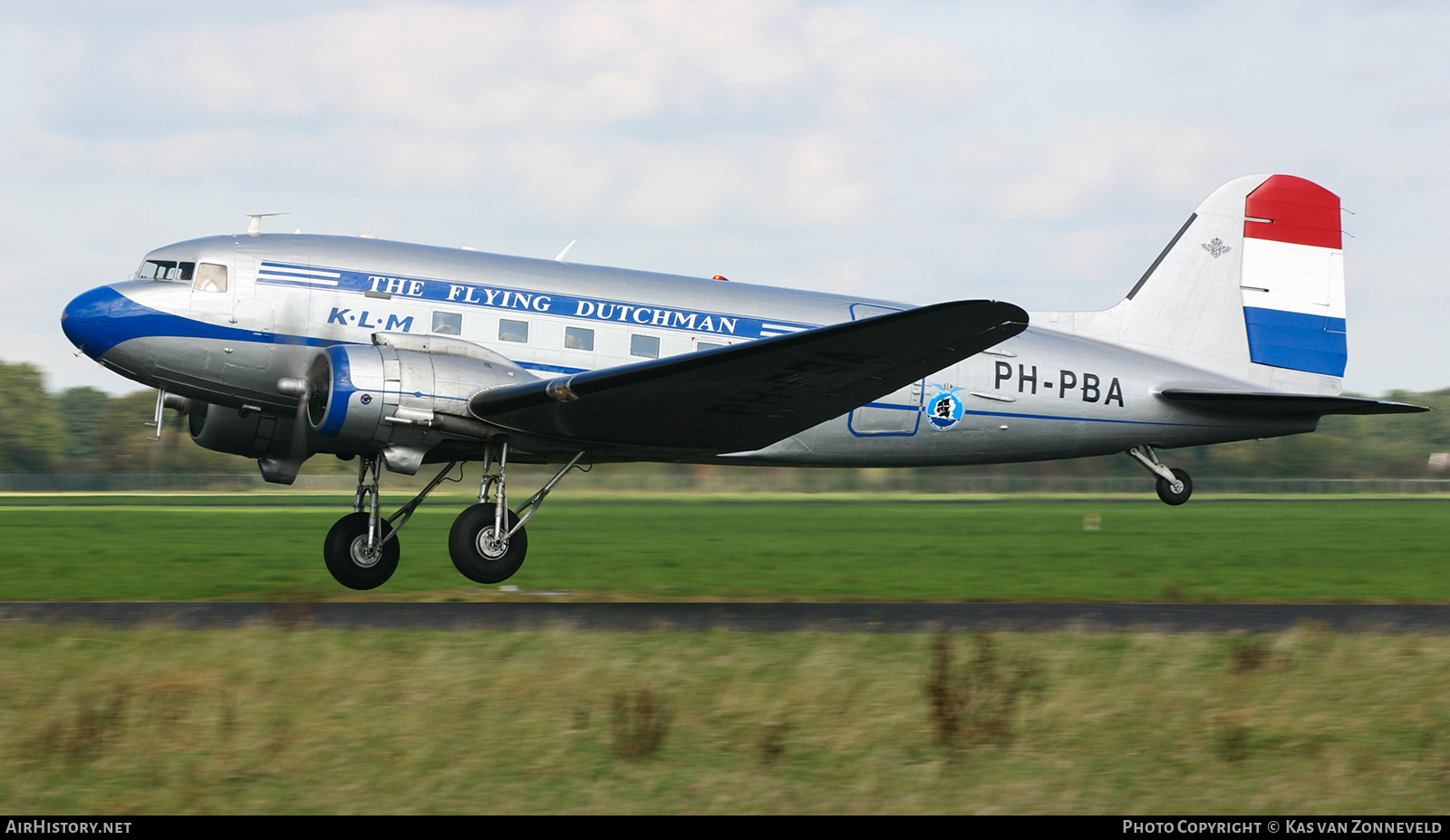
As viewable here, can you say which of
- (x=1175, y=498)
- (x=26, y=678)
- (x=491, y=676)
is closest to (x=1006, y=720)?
(x=491, y=676)

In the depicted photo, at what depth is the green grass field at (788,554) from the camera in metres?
16.5

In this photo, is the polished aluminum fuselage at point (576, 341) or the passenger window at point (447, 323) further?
the passenger window at point (447, 323)

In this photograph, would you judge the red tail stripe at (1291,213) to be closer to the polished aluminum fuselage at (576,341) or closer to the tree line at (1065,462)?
the polished aluminum fuselage at (576,341)

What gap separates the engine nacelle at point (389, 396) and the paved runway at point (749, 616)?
1768mm

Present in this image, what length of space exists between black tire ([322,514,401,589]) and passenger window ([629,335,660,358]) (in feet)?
12.6

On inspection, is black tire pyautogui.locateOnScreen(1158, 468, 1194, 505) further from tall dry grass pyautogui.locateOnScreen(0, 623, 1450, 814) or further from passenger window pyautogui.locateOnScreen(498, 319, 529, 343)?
passenger window pyautogui.locateOnScreen(498, 319, 529, 343)

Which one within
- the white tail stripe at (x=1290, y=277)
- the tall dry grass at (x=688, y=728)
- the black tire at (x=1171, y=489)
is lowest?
the tall dry grass at (x=688, y=728)

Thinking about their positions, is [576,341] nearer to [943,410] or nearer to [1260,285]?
[943,410]

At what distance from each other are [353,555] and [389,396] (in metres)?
3.03

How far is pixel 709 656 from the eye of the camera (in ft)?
33.8

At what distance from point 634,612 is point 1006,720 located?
587cm

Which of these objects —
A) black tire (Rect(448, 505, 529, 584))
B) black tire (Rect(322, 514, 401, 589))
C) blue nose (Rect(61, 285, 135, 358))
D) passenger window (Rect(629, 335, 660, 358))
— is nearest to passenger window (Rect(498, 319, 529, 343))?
passenger window (Rect(629, 335, 660, 358))

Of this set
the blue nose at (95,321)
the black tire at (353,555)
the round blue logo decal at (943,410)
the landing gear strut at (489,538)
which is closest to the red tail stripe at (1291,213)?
the round blue logo decal at (943,410)

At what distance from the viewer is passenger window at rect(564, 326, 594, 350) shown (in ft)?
51.1
